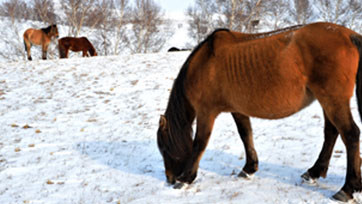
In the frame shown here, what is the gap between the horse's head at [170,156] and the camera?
3.32 metres

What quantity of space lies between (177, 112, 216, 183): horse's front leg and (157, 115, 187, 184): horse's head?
4.9 inches

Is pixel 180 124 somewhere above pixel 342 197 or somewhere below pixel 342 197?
above

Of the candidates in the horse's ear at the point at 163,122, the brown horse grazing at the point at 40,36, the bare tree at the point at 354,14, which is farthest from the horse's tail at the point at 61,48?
the bare tree at the point at 354,14

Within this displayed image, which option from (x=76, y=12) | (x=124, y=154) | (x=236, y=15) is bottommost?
(x=124, y=154)

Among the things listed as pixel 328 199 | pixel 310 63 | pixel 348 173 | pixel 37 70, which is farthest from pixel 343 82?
pixel 37 70

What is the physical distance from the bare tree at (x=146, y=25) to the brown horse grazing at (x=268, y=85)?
23.2 m

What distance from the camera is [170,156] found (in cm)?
334

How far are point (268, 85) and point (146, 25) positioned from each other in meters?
25.9

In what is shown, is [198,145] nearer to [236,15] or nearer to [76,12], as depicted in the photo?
[236,15]

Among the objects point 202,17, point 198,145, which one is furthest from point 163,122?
point 202,17

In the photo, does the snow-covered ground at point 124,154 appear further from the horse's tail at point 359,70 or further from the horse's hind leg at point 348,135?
the horse's tail at point 359,70

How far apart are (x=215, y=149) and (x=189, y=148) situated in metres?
1.24

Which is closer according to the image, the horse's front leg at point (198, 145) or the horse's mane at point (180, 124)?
the horse's front leg at point (198, 145)

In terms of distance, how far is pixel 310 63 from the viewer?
2.52m
